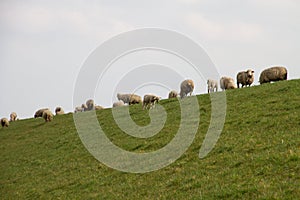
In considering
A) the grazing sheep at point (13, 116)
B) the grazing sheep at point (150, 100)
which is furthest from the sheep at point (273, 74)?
the grazing sheep at point (13, 116)

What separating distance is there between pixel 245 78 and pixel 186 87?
7.67 meters

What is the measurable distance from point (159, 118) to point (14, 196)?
1410cm

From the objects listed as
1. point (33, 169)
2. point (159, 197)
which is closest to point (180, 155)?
point (159, 197)

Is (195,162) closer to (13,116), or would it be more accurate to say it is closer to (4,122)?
(4,122)

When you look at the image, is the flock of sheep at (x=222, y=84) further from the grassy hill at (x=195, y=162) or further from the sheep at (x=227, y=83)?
the grassy hill at (x=195, y=162)

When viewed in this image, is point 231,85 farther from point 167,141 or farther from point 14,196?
point 14,196

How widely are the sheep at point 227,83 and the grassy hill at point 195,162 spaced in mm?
7614

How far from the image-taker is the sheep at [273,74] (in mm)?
39344

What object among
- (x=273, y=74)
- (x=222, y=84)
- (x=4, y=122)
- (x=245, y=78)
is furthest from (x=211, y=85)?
(x=4, y=122)

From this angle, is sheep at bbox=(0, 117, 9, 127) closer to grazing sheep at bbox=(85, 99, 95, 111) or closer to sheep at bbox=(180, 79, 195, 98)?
grazing sheep at bbox=(85, 99, 95, 111)

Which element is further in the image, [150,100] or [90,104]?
[90,104]

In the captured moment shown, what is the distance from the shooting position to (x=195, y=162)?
1869cm

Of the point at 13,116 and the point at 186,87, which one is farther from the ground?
the point at 186,87

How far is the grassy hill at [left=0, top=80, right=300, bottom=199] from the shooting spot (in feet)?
46.8
